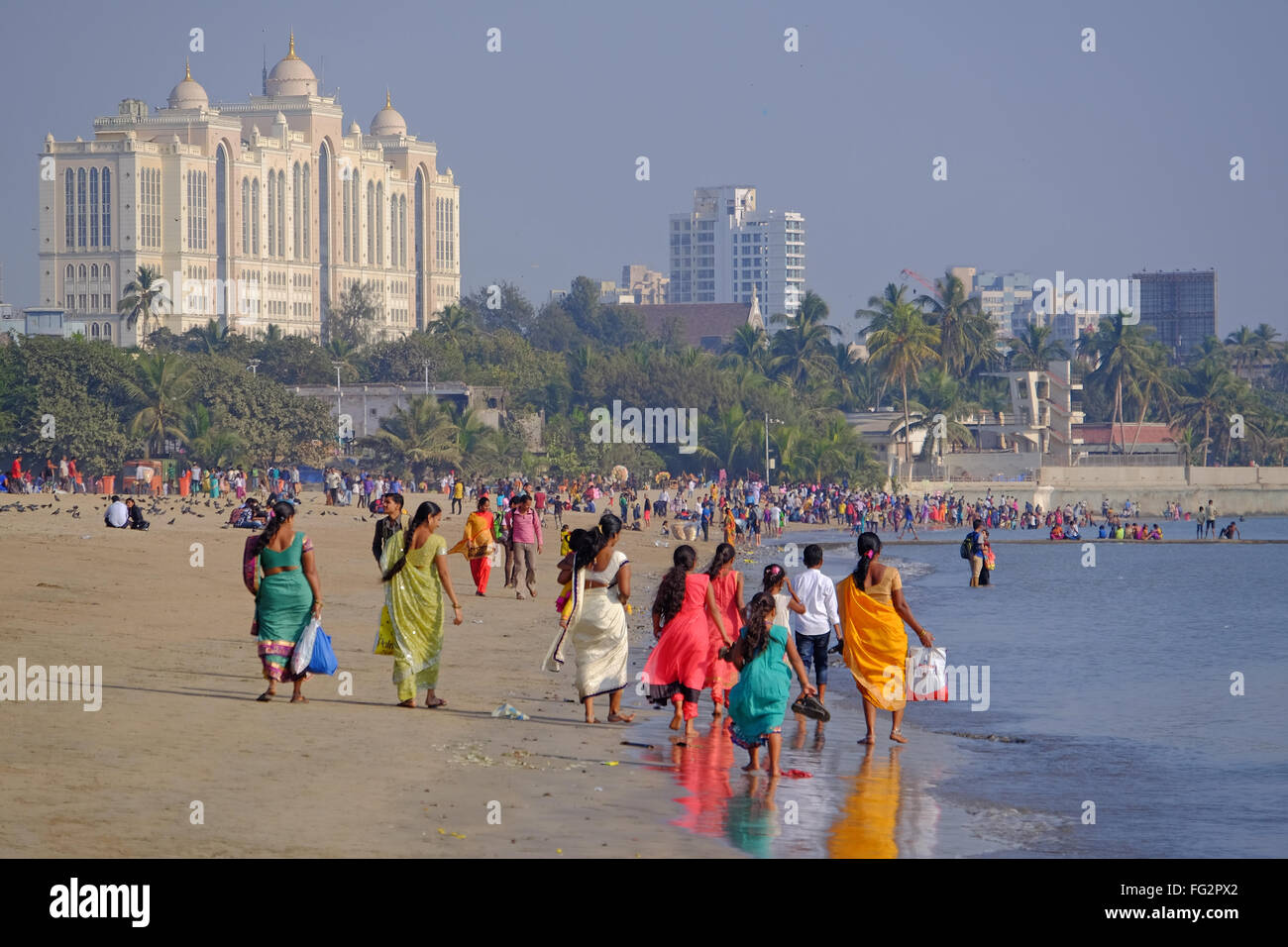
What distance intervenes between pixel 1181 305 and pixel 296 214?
106 meters

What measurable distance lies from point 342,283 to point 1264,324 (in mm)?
75147

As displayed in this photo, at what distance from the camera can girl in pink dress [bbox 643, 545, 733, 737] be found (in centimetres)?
A: 1182

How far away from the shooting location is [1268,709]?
1783 centimetres

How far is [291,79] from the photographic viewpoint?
138 m

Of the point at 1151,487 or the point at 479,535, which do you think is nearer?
the point at 479,535

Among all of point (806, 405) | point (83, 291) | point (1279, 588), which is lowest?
point (1279, 588)

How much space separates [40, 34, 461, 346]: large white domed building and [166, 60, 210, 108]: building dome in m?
0.11

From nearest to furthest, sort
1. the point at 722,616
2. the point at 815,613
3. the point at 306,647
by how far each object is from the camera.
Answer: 1. the point at 306,647
2. the point at 722,616
3. the point at 815,613

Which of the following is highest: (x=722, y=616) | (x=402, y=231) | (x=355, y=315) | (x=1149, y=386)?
(x=402, y=231)

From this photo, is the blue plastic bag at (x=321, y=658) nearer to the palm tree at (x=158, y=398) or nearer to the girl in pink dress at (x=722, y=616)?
the girl in pink dress at (x=722, y=616)

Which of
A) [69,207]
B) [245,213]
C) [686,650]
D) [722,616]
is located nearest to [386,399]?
[722,616]

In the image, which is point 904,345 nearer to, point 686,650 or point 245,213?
point 245,213

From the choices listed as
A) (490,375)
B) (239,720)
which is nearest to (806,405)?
(490,375)
